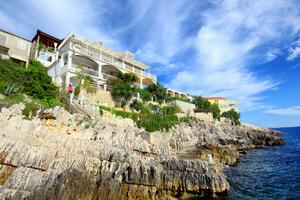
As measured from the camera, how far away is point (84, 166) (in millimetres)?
12258

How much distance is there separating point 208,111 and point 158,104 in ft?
51.1

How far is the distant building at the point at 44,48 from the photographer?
3056cm

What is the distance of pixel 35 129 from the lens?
1446cm

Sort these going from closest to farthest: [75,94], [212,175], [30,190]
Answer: [30,190]
[212,175]
[75,94]

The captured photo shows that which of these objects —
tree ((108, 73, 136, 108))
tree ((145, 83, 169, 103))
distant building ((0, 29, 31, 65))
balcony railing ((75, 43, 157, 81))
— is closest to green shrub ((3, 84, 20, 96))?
distant building ((0, 29, 31, 65))

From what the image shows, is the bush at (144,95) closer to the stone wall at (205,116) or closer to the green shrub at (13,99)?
the stone wall at (205,116)

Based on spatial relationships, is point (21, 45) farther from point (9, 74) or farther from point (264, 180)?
point (264, 180)

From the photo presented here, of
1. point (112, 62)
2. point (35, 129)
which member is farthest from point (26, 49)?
point (35, 129)

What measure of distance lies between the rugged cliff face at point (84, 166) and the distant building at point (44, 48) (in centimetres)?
1695

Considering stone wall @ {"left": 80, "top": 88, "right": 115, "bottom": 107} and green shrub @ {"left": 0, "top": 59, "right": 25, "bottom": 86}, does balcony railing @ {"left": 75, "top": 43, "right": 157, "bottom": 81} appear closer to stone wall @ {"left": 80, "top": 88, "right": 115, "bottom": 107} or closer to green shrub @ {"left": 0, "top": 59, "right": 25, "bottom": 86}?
stone wall @ {"left": 80, "top": 88, "right": 115, "bottom": 107}

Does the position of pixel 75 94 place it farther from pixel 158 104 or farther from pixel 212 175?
pixel 212 175

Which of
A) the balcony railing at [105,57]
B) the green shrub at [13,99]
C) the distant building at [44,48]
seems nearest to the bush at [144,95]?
the balcony railing at [105,57]

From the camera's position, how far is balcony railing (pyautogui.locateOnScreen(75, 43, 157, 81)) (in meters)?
29.0

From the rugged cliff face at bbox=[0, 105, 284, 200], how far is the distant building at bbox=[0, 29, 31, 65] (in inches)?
586
